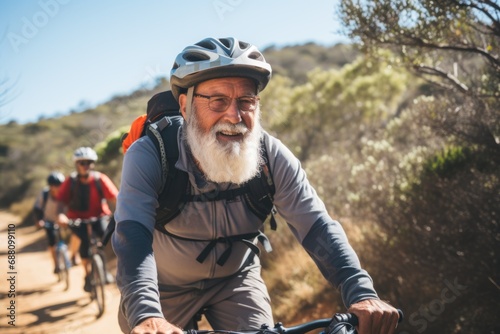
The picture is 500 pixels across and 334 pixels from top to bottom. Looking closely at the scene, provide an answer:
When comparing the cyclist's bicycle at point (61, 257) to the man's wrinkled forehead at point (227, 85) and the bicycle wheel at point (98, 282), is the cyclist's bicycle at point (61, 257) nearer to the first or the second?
the bicycle wheel at point (98, 282)

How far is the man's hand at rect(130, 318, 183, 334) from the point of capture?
1882mm

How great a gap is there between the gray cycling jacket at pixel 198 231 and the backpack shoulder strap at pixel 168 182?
4 cm

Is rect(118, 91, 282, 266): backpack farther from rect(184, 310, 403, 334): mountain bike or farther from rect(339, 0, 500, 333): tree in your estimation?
rect(339, 0, 500, 333): tree

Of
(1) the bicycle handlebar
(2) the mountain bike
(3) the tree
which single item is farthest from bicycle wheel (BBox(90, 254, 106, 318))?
(2) the mountain bike

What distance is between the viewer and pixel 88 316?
782 cm

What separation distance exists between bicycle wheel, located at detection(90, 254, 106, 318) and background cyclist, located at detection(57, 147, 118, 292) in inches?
9.8

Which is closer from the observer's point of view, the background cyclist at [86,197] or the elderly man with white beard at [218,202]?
the elderly man with white beard at [218,202]

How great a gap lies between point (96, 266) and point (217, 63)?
6134 millimetres

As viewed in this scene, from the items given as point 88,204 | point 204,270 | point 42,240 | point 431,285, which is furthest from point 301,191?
point 42,240

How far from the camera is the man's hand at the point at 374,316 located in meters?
2.09

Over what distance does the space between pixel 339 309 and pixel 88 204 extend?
471 centimetres

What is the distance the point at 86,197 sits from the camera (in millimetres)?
8156

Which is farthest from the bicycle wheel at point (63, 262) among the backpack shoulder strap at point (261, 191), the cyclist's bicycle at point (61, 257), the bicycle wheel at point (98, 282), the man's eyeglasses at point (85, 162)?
the backpack shoulder strap at point (261, 191)

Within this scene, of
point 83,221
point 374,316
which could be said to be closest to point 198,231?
point 374,316
